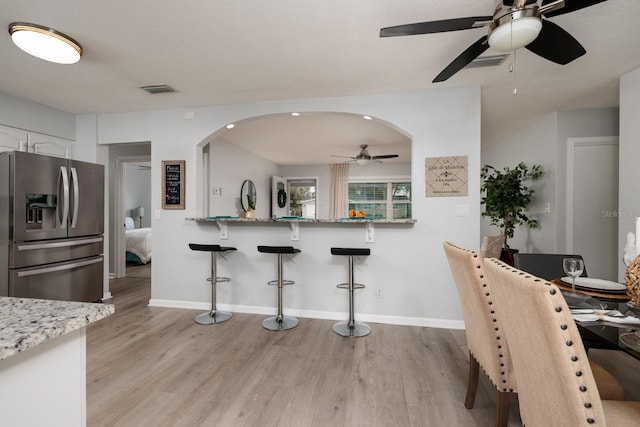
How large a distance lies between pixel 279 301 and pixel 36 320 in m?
2.62

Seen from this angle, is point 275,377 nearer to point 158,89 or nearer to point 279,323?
point 279,323

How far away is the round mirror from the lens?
5934mm

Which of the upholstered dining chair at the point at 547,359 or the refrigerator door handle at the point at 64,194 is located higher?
the refrigerator door handle at the point at 64,194

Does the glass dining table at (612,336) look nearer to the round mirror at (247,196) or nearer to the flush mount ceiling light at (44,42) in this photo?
the flush mount ceiling light at (44,42)

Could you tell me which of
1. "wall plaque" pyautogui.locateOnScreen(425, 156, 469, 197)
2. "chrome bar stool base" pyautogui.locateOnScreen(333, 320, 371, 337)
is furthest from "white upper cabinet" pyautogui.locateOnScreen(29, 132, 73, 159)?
"wall plaque" pyautogui.locateOnScreen(425, 156, 469, 197)

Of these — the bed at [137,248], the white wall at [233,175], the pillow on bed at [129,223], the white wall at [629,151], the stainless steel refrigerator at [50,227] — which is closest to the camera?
the white wall at [629,151]

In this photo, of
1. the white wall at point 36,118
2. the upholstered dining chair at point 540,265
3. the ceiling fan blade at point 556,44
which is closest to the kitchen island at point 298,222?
the upholstered dining chair at point 540,265

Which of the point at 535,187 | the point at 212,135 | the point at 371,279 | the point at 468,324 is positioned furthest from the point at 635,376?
the point at 212,135

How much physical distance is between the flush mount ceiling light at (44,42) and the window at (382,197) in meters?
6.31

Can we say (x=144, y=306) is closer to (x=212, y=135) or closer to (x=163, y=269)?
(x=163, y=269)

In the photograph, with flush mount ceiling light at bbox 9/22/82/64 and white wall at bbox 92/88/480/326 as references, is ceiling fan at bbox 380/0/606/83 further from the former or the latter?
flush mount ceiling light at bbox 9/22/82/64

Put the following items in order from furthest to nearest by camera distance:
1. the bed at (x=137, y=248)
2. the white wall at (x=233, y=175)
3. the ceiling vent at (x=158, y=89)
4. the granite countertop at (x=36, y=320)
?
the bed at (x=137, y=248), the white wall at (x=233, y=175), the ceiling vent at (x=158, y=89), the granite countertop at (x=36, y=320)

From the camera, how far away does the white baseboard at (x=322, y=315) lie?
10.3 ft

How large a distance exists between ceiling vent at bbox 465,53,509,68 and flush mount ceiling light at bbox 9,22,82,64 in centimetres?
302
